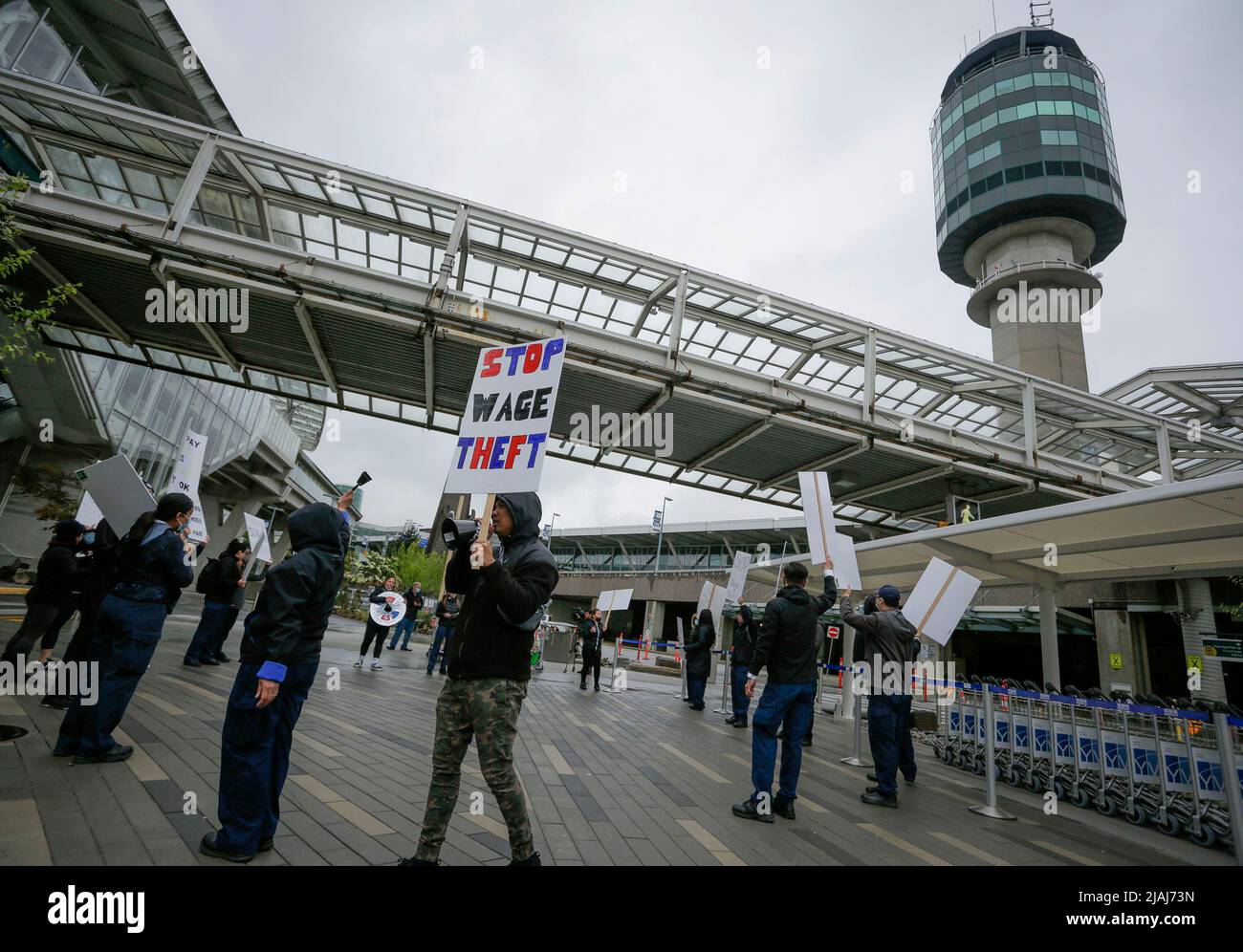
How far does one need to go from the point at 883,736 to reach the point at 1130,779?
3.02m

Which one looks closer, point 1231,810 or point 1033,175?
point 1231,810

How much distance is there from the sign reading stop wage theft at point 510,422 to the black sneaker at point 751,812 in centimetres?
355

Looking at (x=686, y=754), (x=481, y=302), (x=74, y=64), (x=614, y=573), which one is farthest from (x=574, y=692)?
(x=614, y=573)

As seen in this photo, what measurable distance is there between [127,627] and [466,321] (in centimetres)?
959

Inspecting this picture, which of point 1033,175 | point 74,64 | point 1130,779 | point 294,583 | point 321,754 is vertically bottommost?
point 321,754

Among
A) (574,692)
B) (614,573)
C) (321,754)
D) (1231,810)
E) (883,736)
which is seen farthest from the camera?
(614,573)

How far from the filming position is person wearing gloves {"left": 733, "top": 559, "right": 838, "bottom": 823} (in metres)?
5.02

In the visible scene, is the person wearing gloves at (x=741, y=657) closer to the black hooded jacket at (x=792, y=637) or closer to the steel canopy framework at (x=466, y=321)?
the black hooded jacket at (x=792, y=637)

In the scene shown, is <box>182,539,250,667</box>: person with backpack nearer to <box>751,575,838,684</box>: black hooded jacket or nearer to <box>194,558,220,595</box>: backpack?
<box>194,558,220,595</box>: backpack

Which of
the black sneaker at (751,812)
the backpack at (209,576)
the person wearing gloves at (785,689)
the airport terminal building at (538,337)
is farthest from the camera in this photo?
the airport terminal building at (538,337)

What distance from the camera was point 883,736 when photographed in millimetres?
6145

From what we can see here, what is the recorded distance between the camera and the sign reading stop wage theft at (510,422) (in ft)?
10.7
